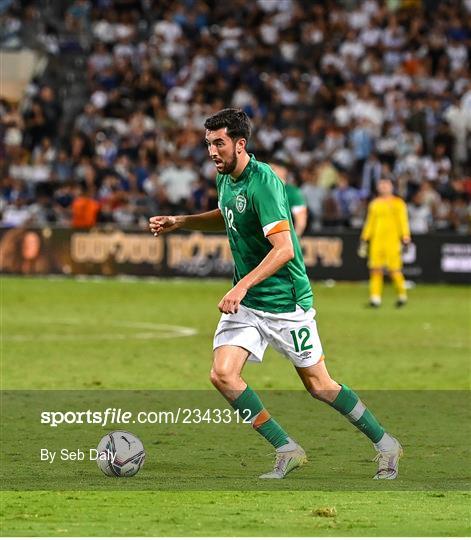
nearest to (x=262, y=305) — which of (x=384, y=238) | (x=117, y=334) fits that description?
(x=117, y=334)

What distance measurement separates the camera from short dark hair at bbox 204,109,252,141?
8.62 m

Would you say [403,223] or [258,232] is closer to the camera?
[258,232]

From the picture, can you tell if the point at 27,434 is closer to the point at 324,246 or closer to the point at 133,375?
the point at 133,375

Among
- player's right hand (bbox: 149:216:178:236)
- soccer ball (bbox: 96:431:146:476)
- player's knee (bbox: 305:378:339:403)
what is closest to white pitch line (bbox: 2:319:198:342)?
player's right hand (bbox: 149:216:178:236)

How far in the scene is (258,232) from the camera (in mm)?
8766

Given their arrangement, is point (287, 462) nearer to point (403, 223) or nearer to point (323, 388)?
point (323, 388)

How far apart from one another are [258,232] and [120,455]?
Result: 163 cm

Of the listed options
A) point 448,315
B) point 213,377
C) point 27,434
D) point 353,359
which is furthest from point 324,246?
point 213,377

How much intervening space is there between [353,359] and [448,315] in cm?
680

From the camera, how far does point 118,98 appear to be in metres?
33.6

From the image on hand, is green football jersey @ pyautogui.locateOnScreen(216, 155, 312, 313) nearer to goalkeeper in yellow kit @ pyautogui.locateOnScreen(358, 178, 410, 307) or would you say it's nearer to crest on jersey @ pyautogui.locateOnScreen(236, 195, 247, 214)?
crest on jersey @ pyautogui.locateOnScreen(236, 195, 247, 214)

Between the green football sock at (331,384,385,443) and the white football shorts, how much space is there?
30 cm

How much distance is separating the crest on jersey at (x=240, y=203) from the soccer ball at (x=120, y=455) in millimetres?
1612

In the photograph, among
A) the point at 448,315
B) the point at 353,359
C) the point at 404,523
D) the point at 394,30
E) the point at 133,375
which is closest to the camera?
the point at 404,523
